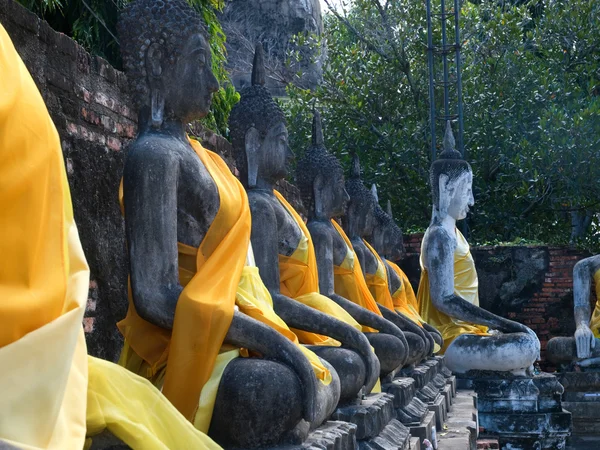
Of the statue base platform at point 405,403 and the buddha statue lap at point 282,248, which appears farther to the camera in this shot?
the statue base platform at point 405,403

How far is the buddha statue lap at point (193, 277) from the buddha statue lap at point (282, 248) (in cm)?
45

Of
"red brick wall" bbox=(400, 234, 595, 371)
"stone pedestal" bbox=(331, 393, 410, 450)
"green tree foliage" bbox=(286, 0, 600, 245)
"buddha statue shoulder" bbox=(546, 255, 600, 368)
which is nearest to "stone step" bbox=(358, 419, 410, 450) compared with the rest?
"stone pedestal" bbox=(331, 393, 410, 450)

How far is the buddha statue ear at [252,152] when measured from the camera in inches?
172

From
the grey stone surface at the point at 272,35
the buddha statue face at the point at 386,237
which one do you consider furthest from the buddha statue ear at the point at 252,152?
the grey stone surface at the point at 272,35

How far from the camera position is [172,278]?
3207 millimetres

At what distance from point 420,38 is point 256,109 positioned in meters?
12.3

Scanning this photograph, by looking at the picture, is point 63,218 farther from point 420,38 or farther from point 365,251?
point 420,38

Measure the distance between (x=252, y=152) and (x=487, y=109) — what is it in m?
11.7

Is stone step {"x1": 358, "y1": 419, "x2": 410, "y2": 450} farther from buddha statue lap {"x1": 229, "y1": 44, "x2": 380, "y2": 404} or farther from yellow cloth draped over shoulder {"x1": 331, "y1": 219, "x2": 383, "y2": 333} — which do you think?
yellow cloth draped over shoulder {"x1": 331, "y1": 219, "x2": 383, "y2": 333}

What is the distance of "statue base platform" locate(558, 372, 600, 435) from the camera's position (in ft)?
34.1

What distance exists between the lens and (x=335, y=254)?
6262mm

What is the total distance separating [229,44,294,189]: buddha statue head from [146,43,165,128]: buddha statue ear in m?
0.85

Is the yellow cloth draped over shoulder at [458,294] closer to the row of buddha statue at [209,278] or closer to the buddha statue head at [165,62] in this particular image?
the row of buddha statue at [209,278]

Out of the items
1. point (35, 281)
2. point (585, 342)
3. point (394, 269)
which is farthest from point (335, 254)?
point (585, 342)
